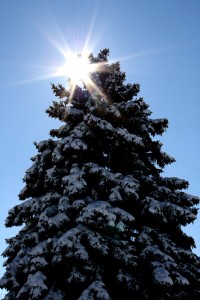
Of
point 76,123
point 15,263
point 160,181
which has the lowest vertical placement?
point 15,263

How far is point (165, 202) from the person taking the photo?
40.0 ft

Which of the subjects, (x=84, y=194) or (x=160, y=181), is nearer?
(x=84, y=194)

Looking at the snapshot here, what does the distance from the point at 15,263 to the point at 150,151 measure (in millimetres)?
7855

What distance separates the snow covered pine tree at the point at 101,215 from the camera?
1017 centimetres

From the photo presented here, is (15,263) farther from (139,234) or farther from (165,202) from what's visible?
(165,202)

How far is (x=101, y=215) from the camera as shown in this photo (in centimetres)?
1055

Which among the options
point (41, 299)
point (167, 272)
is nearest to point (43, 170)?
point (41, 299)

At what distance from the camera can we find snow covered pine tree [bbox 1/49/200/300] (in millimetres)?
10172

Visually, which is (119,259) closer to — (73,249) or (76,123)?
(73,249)

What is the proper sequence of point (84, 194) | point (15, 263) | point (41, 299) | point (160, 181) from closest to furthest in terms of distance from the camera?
1. point (41, 299)
2. point (15, 263)
3. point (84, 194)
4. point (160, 181)

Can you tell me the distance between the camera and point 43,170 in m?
13.7

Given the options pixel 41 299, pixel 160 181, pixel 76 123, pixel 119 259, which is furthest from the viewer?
pixel 76 123

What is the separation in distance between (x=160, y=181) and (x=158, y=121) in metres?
3.06

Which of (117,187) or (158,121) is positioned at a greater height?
(158,121)
